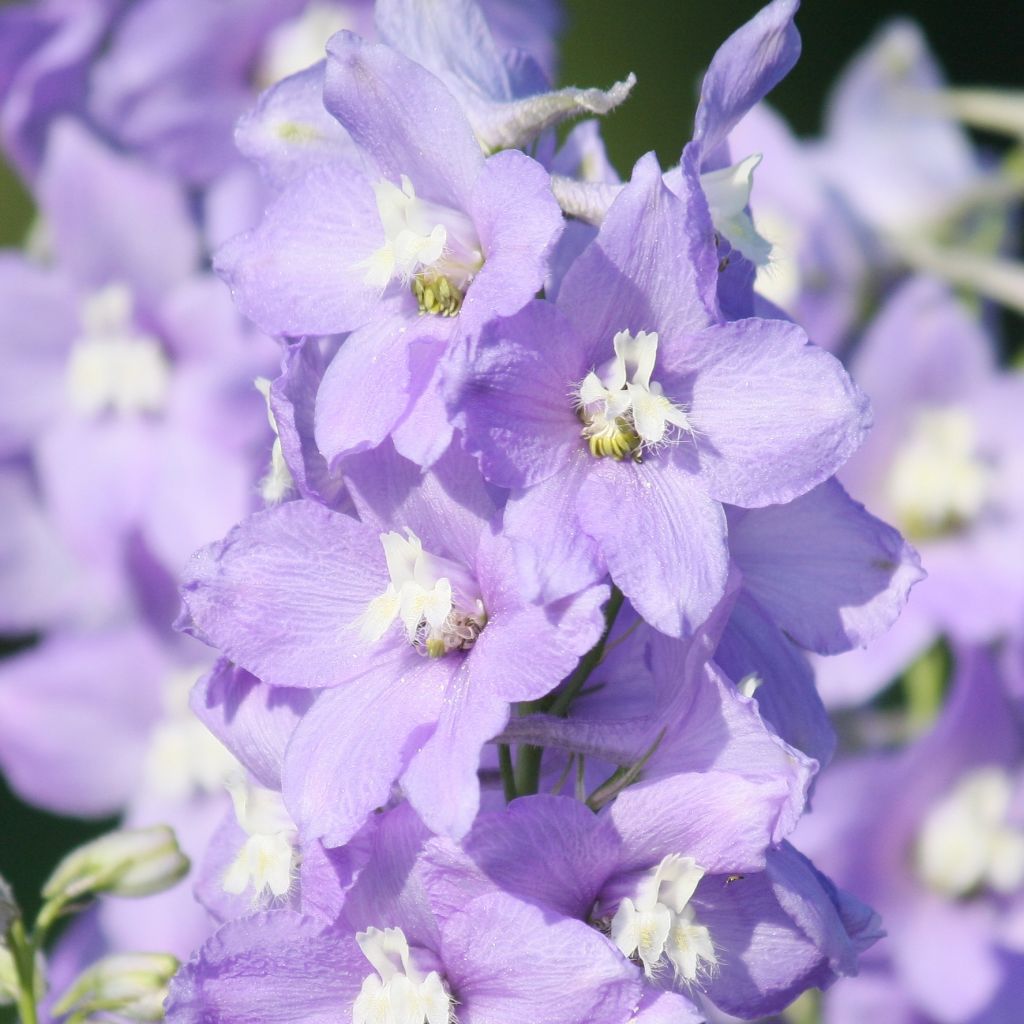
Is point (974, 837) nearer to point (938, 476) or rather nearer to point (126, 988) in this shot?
point (938, 476)

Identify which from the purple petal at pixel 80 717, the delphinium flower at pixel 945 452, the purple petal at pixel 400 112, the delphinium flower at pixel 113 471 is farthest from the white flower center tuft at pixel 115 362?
the purple petal at pixel 400 112

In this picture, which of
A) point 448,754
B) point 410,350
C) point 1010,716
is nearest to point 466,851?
point 448,754

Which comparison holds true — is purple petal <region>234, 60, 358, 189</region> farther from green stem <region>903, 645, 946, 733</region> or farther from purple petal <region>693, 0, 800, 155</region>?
green stem <region>903, 645, 946, 733</region>

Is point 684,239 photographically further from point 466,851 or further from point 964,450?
point 964,450

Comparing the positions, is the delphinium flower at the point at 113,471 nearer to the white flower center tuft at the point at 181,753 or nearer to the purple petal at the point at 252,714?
the white flower center tuft at the point at 181,753

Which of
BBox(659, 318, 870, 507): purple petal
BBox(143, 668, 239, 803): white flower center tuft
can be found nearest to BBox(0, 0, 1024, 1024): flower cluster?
BBox(659, 318, 870, 507): purple petal

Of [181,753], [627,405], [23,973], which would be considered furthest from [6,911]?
[181,753]
